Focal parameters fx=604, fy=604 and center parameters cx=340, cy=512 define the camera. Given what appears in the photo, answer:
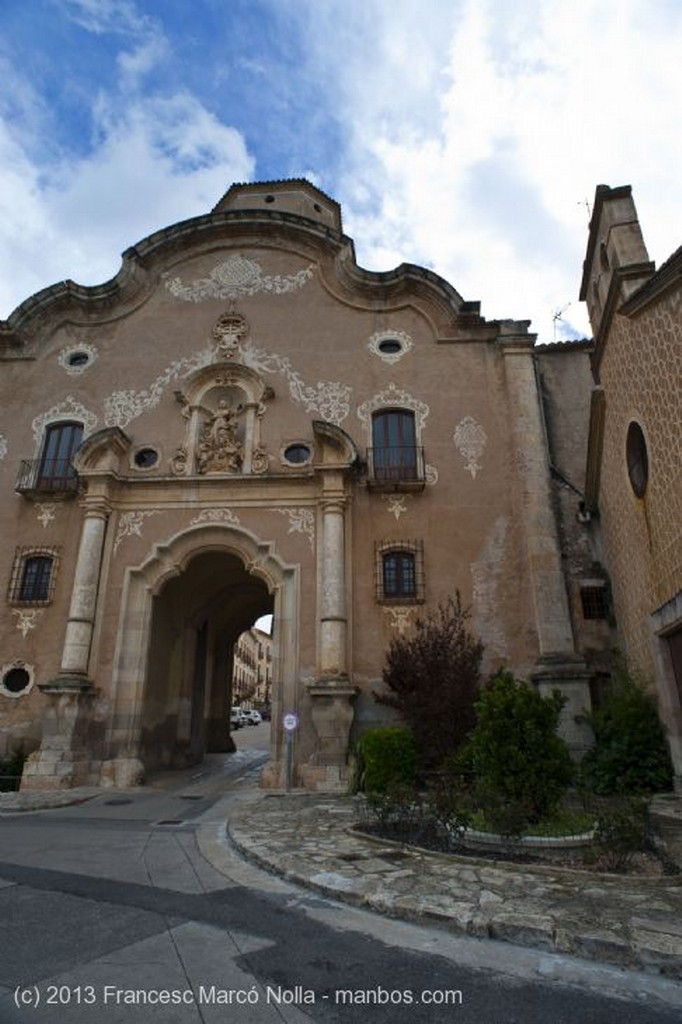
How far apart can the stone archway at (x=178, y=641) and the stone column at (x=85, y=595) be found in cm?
80

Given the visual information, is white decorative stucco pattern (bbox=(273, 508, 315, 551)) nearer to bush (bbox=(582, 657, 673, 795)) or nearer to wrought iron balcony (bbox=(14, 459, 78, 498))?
wrought iron balcony (bbox=(14, 459, 78, 498))

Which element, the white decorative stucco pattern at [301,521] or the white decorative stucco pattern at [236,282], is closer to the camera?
the white decorative stucco pattern at [301,521]

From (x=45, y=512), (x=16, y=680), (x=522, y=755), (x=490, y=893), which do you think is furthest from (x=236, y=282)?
(x=490, y=893)

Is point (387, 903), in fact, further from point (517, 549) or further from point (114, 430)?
point (114, 430)

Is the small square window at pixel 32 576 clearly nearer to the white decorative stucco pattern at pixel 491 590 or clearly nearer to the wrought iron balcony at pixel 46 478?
the wrought iron balcony at pixel 46 478

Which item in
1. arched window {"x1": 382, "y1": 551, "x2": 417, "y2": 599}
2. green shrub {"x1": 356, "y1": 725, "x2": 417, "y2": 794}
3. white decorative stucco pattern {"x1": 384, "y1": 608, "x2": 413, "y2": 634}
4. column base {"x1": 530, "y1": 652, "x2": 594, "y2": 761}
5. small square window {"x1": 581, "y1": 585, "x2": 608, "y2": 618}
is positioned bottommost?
green shrub {"x1": 356, "y1": 725, "x2": 417, "y2": 794}

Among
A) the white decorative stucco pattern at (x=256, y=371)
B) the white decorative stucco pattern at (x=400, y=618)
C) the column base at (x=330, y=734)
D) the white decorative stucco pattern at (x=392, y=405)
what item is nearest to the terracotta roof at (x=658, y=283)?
the white decorative stucco pattern at (x=392, y=405)

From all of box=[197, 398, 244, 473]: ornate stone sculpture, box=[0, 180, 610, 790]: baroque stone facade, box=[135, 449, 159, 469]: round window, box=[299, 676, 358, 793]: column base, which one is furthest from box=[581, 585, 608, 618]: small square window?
box=[135, 449, 159, 469]: round window

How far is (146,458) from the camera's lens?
18.0 meters

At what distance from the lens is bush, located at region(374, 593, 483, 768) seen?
13078 mm

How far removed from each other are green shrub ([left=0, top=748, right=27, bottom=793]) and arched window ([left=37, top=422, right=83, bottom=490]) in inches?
286

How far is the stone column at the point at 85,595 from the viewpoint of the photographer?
15.1m

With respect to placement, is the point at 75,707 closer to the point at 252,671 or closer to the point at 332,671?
the point at 332,671

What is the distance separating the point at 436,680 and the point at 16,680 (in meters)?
10.9
